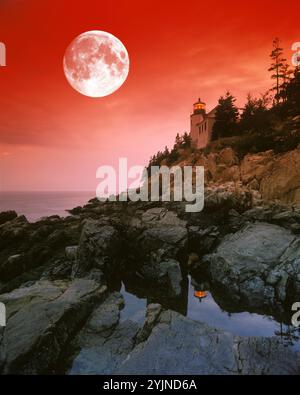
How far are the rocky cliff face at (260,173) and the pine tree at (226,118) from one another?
30.7 feet

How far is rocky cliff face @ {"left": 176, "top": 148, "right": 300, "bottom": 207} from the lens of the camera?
24927 millimetres

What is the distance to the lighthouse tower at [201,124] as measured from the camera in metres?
46.7

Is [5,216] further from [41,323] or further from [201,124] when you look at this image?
[201,124]

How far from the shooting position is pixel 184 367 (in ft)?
27.4

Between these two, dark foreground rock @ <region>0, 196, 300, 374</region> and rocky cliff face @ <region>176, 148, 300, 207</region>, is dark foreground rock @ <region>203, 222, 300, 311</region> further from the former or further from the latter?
rocky cliff face @ <region>176, 148, 300, 207</region>

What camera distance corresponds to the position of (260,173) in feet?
93.7

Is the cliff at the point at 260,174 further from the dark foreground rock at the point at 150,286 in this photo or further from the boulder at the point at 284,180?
the dark foreground rock at the point at 150,286

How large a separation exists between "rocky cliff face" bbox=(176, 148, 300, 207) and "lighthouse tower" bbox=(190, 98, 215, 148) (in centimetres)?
1142

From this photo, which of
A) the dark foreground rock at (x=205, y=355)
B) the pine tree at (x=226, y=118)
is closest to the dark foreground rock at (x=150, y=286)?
the dark foreground rock at (x=205, y=355)

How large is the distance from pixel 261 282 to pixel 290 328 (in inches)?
113

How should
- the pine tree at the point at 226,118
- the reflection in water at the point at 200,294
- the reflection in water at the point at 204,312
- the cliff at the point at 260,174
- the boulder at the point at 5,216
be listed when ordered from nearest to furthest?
the reflection in water at the point at 204,312, the reflection in water at the point at 200,294, the cliff at the point at 260,174, the boulder at the point at 5,216, the pine tree at the point at 226,118

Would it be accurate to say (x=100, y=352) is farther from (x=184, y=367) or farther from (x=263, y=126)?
(x=263, y=126)

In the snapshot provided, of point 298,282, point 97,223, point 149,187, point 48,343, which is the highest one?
point 149,187
